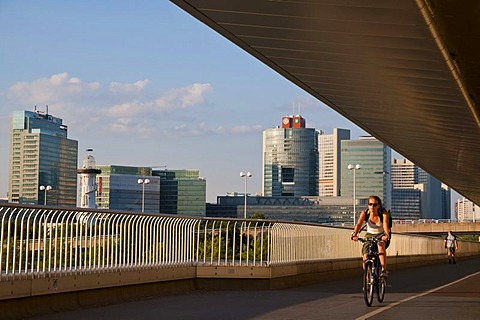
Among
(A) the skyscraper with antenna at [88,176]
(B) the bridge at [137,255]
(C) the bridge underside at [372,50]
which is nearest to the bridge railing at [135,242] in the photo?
(B) the bridge at [137,255]

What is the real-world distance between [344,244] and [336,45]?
8463mm

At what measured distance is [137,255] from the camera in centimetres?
1521

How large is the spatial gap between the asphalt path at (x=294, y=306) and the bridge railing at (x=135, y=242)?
0.69m

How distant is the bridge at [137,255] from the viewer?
11.6 m

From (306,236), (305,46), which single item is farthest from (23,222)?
(306,236)

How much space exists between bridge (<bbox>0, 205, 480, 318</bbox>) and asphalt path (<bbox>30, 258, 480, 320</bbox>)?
0.36 meters

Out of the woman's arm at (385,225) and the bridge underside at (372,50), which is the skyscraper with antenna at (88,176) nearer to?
the bridge underside at (372,50)

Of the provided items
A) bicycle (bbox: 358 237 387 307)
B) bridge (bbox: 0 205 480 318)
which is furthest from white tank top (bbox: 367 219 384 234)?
bridge (bbox: 0 205 480 318)

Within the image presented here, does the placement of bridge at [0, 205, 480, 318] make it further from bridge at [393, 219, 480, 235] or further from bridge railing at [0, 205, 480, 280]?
bridge at [393, 219, 480, 235]

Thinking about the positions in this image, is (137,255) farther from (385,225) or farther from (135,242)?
(385,225)

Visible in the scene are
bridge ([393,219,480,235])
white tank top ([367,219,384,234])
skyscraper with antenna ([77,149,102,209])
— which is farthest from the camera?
skyscraper with antenna ([77,149,102,209])

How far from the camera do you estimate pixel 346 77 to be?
866 inches

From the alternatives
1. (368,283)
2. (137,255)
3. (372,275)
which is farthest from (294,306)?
(137,255)

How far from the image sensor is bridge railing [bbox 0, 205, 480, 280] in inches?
460
